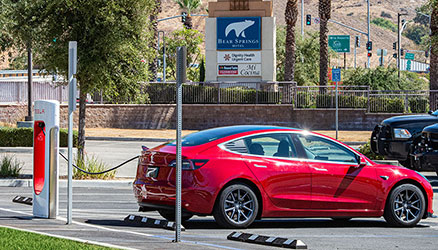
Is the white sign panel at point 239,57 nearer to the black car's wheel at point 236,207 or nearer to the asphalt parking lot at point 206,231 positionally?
the asphalt parking lot at point 206,231

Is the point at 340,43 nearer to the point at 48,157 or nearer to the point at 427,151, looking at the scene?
the point at 427,151

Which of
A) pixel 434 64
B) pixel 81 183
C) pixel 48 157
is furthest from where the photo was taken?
pixel 434 64

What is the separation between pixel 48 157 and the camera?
11500 millimetres

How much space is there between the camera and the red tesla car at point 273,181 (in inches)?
420

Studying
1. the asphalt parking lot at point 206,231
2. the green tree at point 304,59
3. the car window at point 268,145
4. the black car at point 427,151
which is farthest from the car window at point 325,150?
the green tree at point 304,59

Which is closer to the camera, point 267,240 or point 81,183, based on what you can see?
point 267,240

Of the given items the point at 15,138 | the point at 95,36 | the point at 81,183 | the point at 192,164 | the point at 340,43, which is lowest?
the point at 81,183

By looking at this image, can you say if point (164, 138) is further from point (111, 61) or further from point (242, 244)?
point (242, 244)

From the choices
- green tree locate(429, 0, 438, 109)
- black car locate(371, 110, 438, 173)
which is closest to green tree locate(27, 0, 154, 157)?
black car locate(371, 110, 438, 173)

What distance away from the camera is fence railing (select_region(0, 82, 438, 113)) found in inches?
1614

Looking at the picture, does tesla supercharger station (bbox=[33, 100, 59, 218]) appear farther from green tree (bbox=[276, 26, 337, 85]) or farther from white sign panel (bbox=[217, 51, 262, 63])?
green tree (bbox=[276, 26, 337, 85])

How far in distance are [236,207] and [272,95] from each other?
32057mm

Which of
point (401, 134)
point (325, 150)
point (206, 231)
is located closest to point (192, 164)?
point (206, 231)

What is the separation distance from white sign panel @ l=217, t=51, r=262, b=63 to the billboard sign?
0.98 ft
